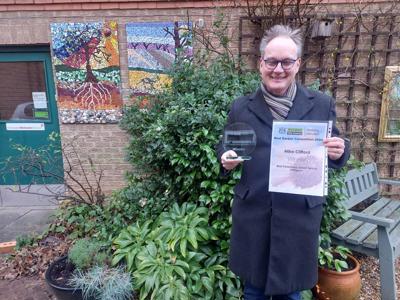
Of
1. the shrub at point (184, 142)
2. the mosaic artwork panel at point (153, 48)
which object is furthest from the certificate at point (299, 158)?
the mosaic artwork panel at point (153, 48)

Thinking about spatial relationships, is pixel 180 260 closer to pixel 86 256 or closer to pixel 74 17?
pixel 86 256

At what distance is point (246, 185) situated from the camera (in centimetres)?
172

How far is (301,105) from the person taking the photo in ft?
5.27

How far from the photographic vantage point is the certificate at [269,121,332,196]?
1.50 meters

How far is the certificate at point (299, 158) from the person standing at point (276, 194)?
61mm

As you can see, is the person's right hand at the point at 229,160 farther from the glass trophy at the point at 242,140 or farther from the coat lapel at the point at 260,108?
the coat lapel at the point at 260,108

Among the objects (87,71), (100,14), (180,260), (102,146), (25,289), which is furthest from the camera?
(102,146)

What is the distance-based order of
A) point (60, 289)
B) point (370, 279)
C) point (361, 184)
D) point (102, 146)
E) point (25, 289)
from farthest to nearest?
point (102, 146) < point (361, 184) < point (370, 279) < point (25, 289) < point (60, 289)

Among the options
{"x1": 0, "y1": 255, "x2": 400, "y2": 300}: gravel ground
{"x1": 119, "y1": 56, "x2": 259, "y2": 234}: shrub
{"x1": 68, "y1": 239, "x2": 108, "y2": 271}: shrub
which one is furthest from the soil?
{"x1": 119, "y1": 56, "x2": 259, "y2": 234}: shrub

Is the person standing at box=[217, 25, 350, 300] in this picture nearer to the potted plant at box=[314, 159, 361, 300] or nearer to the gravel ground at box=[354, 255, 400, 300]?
the potted plant at box=[314, 159, 361, 300]

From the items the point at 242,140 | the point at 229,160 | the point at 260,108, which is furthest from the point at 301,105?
the point at 229,160

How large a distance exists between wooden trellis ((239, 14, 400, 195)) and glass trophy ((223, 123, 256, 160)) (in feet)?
10.4

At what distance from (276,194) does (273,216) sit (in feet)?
0.38

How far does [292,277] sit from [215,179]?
43.0 inches
